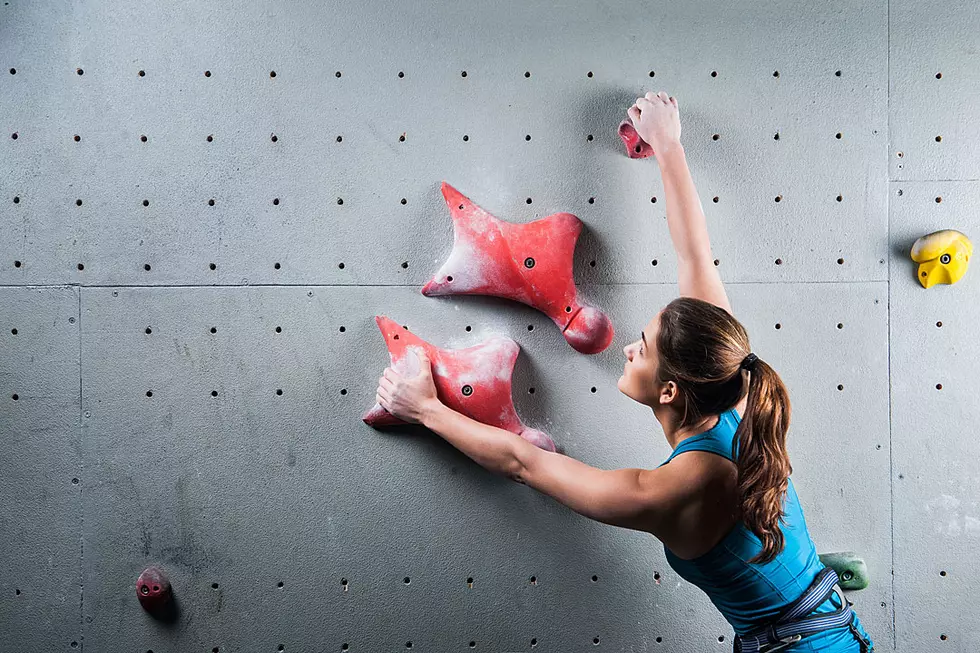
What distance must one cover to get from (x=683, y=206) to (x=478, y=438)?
75cm

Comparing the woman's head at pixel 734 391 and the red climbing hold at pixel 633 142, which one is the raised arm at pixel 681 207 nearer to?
the red climbing hold at pixel 633 142

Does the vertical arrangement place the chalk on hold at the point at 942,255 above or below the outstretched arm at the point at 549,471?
above

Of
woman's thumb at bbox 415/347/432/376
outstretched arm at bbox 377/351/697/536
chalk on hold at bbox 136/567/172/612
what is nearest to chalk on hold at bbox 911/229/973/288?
outstretched arm at bbox 377/351/697/536

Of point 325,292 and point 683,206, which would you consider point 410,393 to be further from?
point 683,206

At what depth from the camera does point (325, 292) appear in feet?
5.46

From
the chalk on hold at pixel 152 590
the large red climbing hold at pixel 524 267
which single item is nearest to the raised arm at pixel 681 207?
the large red climbing hold at pixel 524 267

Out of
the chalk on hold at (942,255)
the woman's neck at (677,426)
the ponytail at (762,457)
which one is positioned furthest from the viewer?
the chalk on hold at (942,255)

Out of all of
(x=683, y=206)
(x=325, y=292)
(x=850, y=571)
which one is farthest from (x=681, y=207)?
(x=850, y=571)

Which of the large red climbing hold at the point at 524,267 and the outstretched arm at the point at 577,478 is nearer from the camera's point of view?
the outstretched arm at the point at 577,478

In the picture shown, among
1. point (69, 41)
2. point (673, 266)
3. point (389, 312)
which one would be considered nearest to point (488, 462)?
point (389, 312)

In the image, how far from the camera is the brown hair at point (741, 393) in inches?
48.1

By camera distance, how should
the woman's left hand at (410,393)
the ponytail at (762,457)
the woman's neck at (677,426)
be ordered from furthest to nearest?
the woman's left hand at (410,393)
the woman's neck at (677,426)
the ponytail at (762,457)

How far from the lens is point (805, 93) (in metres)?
1.71

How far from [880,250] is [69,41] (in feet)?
7.08
